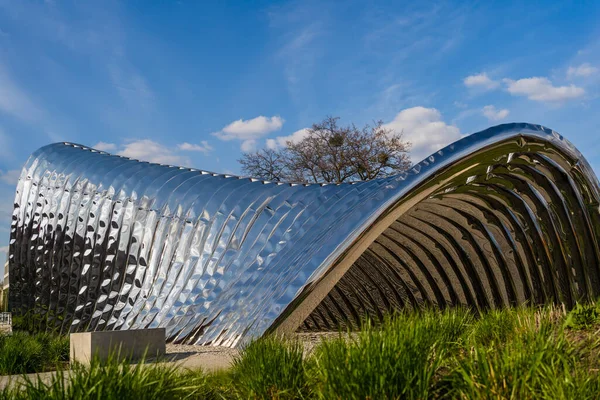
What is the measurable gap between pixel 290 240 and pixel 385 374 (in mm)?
8965

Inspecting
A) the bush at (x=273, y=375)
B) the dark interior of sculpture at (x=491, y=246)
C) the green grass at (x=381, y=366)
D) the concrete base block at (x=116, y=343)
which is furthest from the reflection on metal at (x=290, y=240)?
the green grass at (x=381, y=366)

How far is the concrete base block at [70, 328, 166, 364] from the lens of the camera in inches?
371

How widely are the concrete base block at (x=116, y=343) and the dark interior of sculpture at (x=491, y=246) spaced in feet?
10.4

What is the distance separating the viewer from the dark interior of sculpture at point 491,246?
12141 millimetres

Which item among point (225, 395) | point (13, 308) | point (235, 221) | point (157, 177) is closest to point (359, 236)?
point (225, 395)

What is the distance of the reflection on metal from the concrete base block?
149 centimetres

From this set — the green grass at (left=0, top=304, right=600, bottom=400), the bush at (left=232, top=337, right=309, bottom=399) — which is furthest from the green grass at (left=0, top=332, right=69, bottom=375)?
the green grass at (left=0, top=304, right=600, bottom=400)

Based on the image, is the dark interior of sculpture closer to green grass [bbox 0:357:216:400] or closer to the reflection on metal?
the reflection on metal

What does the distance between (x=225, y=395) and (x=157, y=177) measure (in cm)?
1245

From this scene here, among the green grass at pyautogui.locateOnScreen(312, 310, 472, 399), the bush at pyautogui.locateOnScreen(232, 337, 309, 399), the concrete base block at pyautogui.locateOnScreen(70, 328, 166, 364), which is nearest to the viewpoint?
the green grass at pyautogui.locateOnScreen(312, 310, 472, 399)

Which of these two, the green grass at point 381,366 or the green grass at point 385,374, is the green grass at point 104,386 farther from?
the green grass at point 381,366

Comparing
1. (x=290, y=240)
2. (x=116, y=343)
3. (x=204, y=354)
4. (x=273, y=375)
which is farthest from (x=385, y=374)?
(x=290, y=240)

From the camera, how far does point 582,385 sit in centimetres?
412

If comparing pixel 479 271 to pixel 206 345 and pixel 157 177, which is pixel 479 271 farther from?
pixel 157 177
